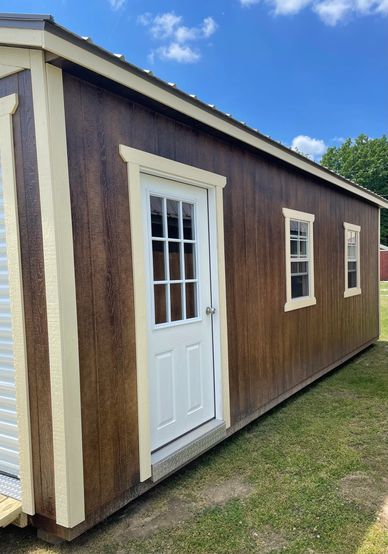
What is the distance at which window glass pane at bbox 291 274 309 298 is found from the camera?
193 inches

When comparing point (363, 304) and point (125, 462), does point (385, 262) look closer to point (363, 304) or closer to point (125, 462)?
point (363, 304)

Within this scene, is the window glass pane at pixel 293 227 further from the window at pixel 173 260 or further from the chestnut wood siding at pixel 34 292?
the chestnut wood siding at pixel 34 292

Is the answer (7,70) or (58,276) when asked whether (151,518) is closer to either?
(58,276)

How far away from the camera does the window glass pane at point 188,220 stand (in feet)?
10.5

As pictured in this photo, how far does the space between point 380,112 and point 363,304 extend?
3237cm

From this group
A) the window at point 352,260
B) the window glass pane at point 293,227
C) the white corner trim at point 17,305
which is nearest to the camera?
the white corner trim at point 17,305

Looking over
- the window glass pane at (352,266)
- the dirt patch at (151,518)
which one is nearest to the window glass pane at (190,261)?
the dirt patch at (151,518)

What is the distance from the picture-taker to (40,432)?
2.21m

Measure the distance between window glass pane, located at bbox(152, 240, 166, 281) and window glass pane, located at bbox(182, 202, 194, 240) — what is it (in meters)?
0.32

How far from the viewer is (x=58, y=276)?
2.11 meters

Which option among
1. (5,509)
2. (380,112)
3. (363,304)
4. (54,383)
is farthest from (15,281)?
(380,112)

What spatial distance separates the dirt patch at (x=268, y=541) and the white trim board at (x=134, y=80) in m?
2.72

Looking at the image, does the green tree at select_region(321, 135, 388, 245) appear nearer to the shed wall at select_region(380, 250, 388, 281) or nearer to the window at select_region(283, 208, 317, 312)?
the shed wall at select_region(380, 250, 388, 281)

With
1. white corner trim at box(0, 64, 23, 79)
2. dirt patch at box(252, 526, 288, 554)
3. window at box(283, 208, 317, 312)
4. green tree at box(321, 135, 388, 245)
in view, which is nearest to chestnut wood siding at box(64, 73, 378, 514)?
window at box(283, 208, 317, 312)
